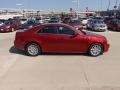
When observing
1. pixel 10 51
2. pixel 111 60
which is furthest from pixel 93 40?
pixel 10 51

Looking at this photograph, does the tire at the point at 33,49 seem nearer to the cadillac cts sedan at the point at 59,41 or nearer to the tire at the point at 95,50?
the cadillac cts sedan at the point at 59,41

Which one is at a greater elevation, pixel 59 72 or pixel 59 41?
pixel 59 41

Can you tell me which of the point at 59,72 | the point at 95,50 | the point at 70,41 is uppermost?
the point at 70,41

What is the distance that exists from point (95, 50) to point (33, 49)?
9.30 ft

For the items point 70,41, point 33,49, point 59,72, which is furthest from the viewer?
point 33,49

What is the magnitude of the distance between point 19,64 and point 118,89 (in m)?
4.50

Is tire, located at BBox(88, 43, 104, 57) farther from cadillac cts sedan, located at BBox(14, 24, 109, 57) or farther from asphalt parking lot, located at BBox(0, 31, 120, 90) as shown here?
asphalt parking lot, located at BBox(0, 31, 120, 90)

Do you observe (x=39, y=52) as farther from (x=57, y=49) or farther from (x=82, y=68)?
(x=82, y=68)

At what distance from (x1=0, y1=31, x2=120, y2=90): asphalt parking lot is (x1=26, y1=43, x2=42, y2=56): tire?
0.97 ft

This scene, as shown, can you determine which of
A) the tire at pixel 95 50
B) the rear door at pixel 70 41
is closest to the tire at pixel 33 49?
the rear door at pixel 70 41

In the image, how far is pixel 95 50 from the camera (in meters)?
12.6

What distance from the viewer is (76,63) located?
35.4 ft

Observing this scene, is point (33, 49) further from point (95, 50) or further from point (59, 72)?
point (59, 72)

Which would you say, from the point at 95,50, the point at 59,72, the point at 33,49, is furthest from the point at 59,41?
the point at 59,72
